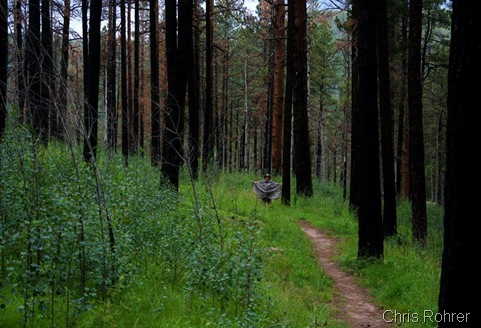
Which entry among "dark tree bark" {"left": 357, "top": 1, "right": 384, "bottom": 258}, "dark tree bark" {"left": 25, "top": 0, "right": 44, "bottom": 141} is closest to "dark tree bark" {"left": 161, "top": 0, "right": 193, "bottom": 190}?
"dark tree bark" {"left": 25, "top": 0, "right": 44, "bottom": 141}

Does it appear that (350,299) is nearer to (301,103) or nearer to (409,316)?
(409,316)

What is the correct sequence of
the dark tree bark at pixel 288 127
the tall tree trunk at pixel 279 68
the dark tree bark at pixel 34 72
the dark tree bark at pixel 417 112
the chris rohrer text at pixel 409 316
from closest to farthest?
the dark tree bark at pixel 34 72, the chris rohrer text at pixel 409 316, the dark tree bark at pixel 417 112, the dark tree bark at pixel 288 127, the tall tree trunk at pixel 279 68

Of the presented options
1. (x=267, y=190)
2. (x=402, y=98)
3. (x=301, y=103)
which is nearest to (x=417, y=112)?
(x=267, y=190)

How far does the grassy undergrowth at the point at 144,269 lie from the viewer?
12.8ft

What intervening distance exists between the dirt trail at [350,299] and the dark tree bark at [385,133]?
2094mm

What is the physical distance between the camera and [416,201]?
36.2ft

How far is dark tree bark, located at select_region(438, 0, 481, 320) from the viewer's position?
3082mm

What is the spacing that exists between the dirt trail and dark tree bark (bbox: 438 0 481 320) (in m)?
2.94

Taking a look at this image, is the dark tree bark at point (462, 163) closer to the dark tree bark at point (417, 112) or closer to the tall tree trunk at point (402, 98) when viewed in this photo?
the dark tree bark at point (417, 112)

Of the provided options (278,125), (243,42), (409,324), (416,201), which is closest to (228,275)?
(409,324)

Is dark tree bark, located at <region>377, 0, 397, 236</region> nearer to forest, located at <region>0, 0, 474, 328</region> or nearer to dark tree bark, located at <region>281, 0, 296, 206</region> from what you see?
forest, located at <region>0, 0, 474, 328</region>

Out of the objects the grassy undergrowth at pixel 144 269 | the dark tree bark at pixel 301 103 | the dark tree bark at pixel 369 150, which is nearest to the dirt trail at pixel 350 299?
the grassy undergrowth at pixel 144 269

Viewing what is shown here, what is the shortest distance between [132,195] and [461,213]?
15.7 ft

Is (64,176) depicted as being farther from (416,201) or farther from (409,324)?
(416,201)
